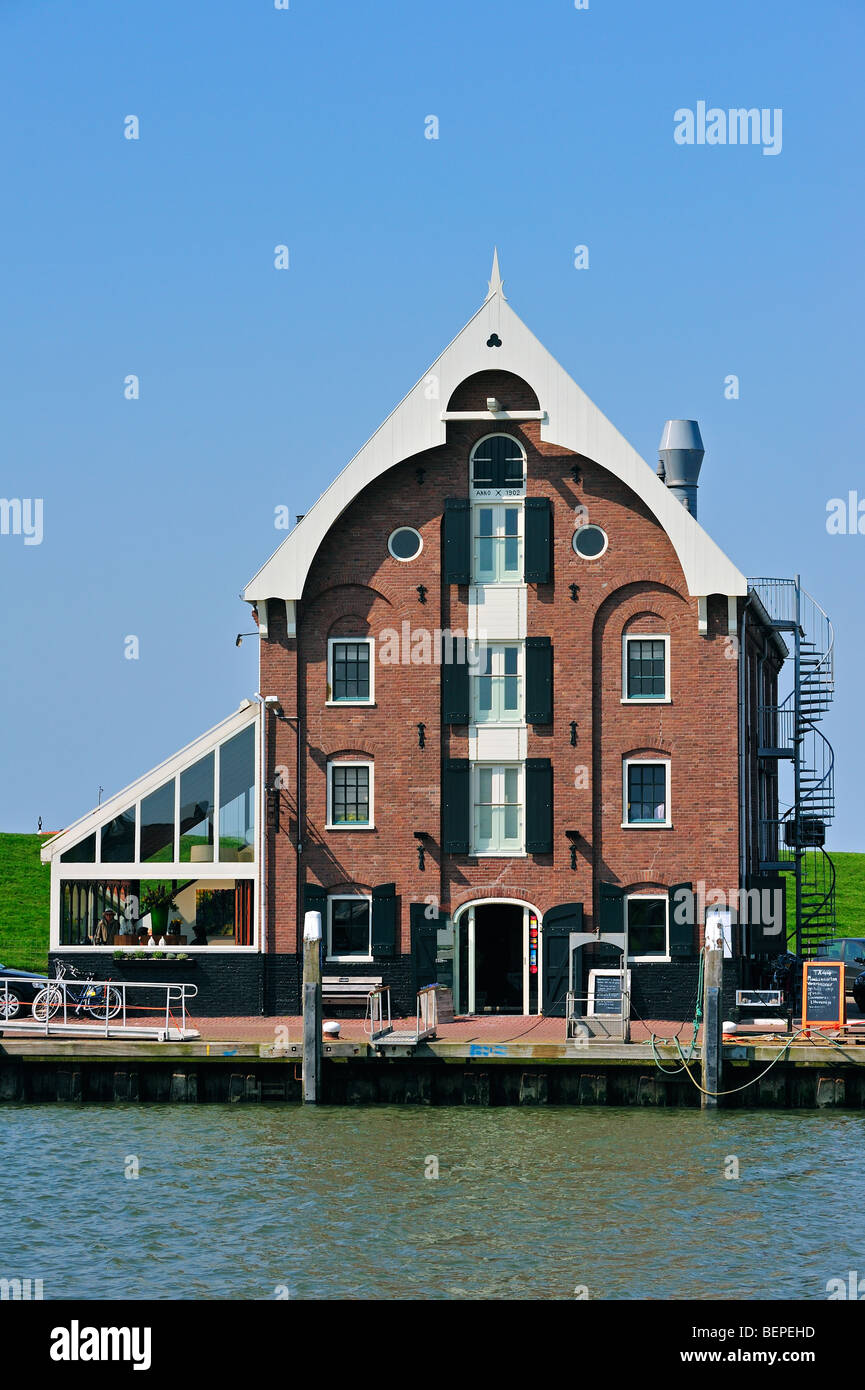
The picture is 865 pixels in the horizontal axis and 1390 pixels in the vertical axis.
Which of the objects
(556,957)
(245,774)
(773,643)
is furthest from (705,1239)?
(773,643)

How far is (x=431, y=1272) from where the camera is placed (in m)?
23.8

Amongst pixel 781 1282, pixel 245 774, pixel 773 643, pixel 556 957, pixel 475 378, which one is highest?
pixel 475 378

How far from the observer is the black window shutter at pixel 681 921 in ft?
134

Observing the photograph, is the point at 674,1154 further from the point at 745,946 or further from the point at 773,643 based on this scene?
the point at 773,643

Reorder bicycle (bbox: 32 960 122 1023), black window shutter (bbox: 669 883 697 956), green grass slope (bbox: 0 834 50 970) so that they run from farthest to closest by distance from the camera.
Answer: green grass slope (bbox: 0 834 50 970)
black window shutter (bbox: 669 883 697 956)
bicycle (bbox: 32 960 122 1023)

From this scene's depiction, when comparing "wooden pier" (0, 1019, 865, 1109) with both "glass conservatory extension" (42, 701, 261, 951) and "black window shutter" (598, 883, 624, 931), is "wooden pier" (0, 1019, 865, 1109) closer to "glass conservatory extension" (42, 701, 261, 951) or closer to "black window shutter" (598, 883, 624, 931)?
"black window shutter" (598, 883, 624, 931)

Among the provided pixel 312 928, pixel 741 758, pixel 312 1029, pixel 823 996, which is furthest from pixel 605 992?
pixel 741 758

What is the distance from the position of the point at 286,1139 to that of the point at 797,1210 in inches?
358

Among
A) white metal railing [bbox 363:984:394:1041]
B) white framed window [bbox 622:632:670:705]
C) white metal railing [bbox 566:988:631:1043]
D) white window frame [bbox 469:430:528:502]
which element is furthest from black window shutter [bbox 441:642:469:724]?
white metal railing [bbox 566:988:631:1043]

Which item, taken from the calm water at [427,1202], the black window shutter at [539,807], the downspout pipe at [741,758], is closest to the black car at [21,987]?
the calm water at [427,1202]

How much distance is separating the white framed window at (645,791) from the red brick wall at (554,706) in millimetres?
207

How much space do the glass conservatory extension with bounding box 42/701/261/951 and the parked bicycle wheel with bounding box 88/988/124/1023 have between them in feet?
4.10

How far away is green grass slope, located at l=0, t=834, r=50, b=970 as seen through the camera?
6883 centimetres

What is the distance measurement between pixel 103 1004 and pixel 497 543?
43.3 feet
